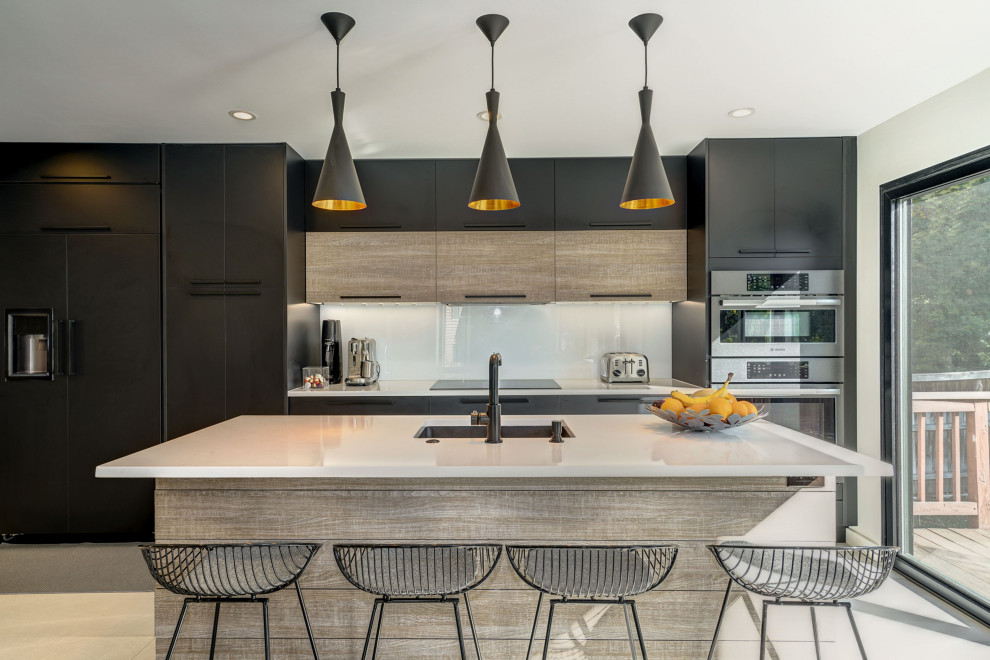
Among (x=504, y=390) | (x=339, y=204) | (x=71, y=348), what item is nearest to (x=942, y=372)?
(x=504, y=390)

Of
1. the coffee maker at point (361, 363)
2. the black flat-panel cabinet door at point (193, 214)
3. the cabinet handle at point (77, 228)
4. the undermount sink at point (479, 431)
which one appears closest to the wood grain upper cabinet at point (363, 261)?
the coffee maker at point (361, 363)

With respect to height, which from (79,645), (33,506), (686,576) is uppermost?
(686,576)

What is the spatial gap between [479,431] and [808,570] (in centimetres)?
130

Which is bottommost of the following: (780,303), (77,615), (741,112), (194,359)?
(77,615)

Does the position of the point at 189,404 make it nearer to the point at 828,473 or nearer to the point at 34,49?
the point at 34,49

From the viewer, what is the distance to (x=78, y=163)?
3656mm

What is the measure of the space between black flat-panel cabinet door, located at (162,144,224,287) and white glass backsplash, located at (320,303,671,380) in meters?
0.87

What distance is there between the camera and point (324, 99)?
9.89 feet

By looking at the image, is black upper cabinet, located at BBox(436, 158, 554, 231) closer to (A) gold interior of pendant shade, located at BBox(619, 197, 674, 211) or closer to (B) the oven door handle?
(B) the oven door handle

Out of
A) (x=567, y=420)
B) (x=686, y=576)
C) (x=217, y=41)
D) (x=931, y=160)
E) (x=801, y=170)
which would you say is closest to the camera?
(x=686, y=576)

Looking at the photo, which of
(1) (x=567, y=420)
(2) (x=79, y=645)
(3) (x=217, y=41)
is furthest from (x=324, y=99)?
(2) (x=79, y=645)

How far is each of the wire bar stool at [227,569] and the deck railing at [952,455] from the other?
292 centimetres

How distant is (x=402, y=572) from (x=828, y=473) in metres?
1.24

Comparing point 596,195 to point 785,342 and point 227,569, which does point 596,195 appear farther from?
point 227,569
